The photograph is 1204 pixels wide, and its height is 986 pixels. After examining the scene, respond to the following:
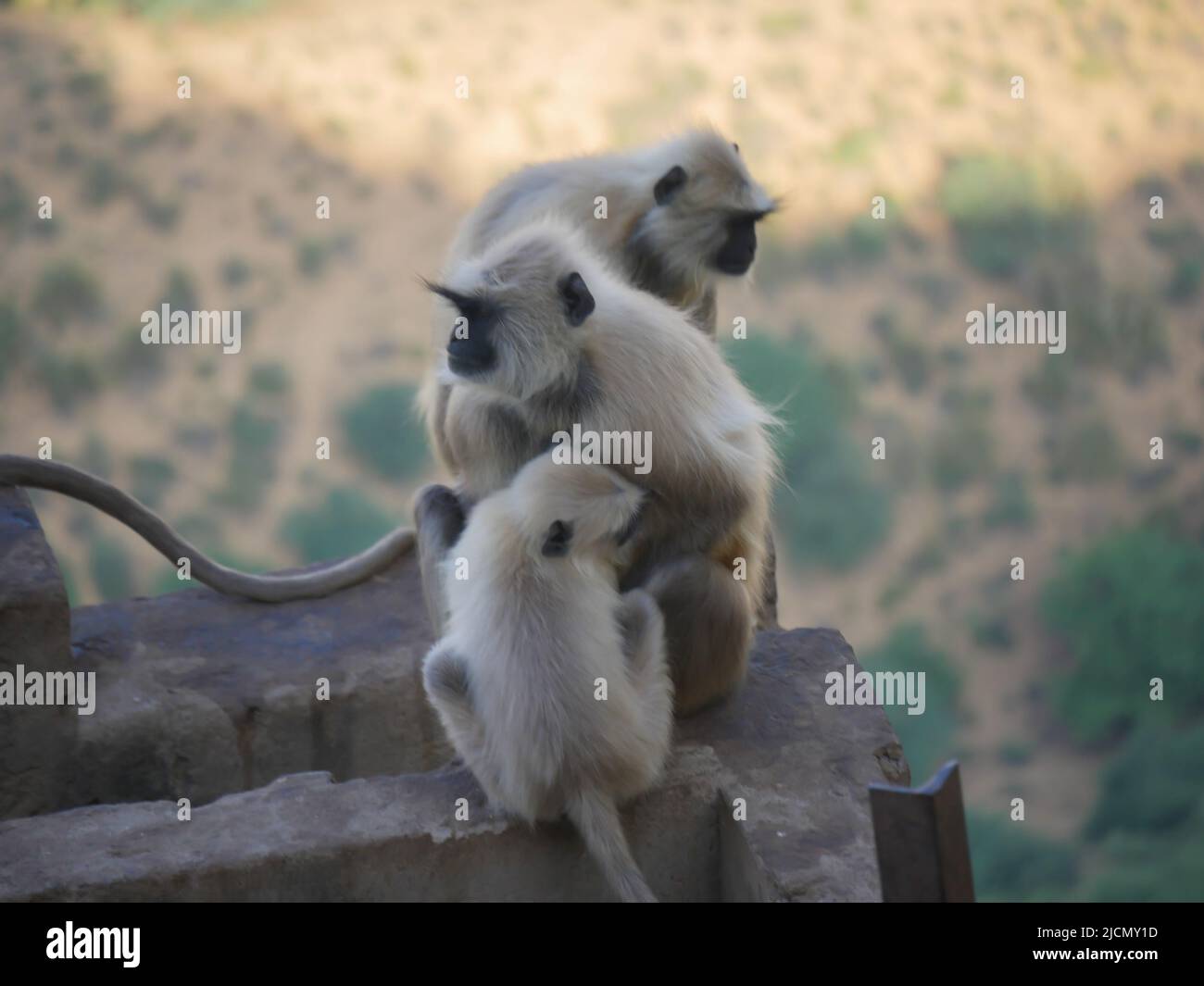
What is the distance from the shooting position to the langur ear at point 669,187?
5.12m

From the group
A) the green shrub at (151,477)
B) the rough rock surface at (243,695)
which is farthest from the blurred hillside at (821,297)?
the rough rock surface at (243,695)

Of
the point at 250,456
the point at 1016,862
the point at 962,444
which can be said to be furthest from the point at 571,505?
the point at 962,444

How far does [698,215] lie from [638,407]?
161cm

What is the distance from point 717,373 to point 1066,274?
18.2 m

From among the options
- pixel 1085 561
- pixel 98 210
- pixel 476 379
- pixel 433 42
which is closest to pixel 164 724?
pixel 476 379

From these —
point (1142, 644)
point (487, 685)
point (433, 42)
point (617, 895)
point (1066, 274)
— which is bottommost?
point (1142, 644)

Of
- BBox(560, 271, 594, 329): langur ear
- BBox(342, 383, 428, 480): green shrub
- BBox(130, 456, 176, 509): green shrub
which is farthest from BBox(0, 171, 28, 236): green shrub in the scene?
BBox(560, 271, 594, 329): langur ear

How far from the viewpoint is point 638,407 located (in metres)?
3.71

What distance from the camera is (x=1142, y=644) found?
15930mm

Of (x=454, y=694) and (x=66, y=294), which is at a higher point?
(x=66, y=294)

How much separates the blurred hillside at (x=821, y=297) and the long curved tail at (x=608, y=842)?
10491 mm

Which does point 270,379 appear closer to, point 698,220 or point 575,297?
point 698,220

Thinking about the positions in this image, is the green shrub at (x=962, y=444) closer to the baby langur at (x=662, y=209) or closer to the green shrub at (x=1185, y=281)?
the green shrub at (x=1185, y=281)

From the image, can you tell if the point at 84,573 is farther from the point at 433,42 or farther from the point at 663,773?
the point at 663,773
